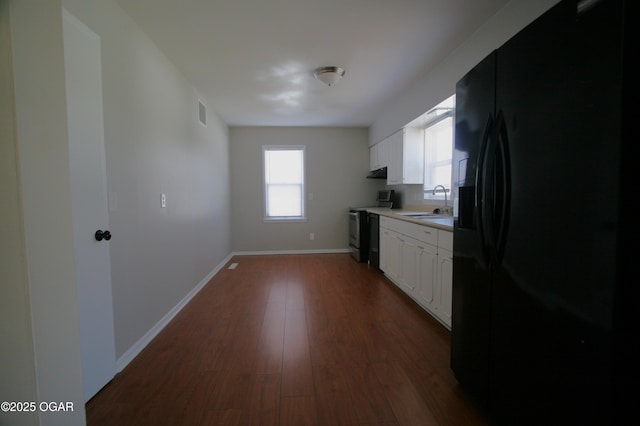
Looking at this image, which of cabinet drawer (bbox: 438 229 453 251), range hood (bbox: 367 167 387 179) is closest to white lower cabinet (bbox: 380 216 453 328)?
cabinet drawer (bbox: 438 229 453 251)

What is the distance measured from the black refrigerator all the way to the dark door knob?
2.17 meters

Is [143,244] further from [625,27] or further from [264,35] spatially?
[625,27]

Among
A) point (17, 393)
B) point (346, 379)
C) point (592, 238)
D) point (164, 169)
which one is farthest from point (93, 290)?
point (592, 238)

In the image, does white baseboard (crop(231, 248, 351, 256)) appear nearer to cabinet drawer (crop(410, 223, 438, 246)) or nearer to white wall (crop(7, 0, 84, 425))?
cabinet drawer (crop(410, 223, 438, 246))

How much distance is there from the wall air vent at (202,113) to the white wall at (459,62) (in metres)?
2.77

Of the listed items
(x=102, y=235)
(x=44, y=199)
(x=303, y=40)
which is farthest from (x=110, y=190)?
(x=303, y=40)

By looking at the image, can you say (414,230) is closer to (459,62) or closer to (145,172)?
(459,62)

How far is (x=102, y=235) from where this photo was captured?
1588 millimetres

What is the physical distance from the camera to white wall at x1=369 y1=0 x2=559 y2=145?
1752 mm

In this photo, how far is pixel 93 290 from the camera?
1.52 m

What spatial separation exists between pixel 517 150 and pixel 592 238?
0.45m

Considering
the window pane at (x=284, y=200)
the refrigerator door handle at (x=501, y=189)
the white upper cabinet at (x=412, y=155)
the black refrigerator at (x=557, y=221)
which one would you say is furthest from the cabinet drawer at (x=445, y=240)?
the window pane at (x=284, y=200)

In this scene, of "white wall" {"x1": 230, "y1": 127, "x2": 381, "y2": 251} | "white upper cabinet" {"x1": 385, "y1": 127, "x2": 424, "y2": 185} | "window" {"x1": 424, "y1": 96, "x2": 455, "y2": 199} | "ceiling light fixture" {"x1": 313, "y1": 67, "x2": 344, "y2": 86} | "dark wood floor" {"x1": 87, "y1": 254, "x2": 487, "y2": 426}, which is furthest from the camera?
"white wall" {"x1": 230, "y1": 127, "x2": 381, "y2": 251}

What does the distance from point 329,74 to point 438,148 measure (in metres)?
1.78
